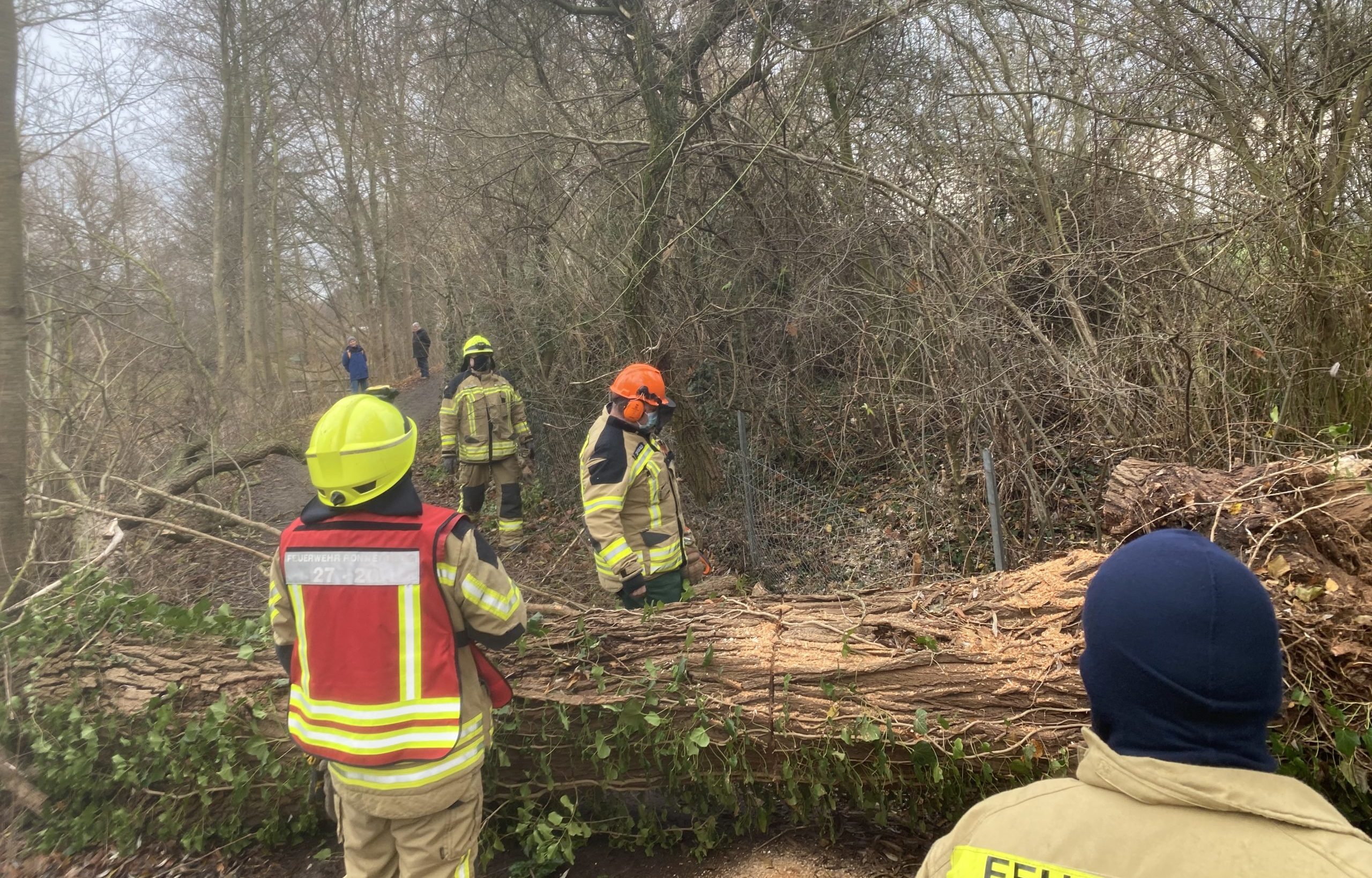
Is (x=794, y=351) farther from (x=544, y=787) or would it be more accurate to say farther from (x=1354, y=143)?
(x=544, y=787)

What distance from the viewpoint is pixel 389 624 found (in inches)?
86.2

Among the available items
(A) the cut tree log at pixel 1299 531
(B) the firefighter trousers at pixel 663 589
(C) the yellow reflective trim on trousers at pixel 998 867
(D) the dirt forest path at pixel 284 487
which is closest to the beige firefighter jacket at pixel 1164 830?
(C) the yellow reflective trim on trousers at pixel 998 867

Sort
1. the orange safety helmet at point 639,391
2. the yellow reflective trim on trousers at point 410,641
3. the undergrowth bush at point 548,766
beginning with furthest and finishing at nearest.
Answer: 1. the orange safety helmet at point 639,391
2. the undergrowth bush at point 548,766
3. the yellow reflective trim on trousers at point 410,641

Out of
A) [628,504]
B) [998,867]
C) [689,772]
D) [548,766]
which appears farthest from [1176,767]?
[628,504]

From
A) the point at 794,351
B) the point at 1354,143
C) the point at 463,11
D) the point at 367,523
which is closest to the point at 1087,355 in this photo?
the point at 1354,143

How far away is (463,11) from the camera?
725cm

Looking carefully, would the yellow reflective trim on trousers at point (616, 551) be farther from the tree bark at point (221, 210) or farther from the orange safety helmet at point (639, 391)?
the tree bark at point (221, 210)

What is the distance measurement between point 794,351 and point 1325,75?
4439mm

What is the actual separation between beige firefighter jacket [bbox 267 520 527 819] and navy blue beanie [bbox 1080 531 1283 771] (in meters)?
1.65

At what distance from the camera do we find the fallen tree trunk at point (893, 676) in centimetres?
235

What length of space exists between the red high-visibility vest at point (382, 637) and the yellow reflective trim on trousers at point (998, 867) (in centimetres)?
159

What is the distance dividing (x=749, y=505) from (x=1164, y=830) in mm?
5559

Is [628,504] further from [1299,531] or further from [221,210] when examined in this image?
[221,210]

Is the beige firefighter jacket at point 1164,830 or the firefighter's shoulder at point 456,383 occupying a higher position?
the firefighter's shoulder at point 456,383
